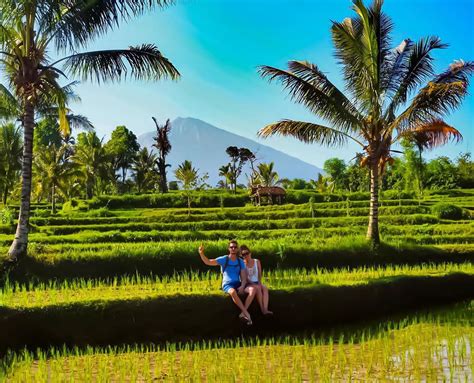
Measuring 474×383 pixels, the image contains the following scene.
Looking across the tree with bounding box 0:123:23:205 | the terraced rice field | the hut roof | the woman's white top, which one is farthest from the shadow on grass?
the tree with bounding box 0:123:23:205

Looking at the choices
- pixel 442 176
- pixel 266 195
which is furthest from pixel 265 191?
pixel 442 176

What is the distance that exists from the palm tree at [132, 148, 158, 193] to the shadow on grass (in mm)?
38273

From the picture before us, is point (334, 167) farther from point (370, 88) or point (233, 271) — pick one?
point (233, 271)

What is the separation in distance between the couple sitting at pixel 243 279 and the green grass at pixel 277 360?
535mm

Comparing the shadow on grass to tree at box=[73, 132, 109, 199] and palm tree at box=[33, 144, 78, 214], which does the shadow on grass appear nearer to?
palm tree at box=[33, 144, 78, 214]

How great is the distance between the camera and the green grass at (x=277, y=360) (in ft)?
18.2

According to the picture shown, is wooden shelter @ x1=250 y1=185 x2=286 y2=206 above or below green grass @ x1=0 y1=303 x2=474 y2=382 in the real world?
above

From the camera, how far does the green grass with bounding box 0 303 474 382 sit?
18.2 feet

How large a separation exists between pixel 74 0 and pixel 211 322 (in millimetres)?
7845

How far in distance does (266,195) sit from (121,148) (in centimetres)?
1644

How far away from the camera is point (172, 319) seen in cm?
765

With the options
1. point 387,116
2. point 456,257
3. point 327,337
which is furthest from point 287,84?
point 327,337

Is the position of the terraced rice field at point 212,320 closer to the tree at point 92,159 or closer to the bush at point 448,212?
the bush at point 448,212

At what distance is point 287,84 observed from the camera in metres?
14.3
